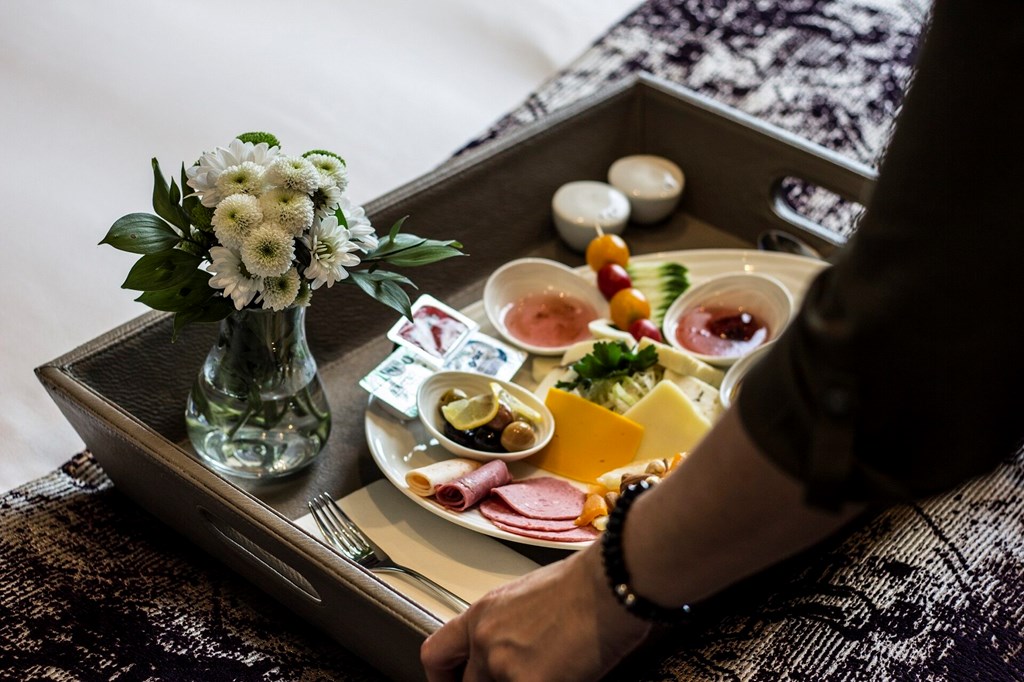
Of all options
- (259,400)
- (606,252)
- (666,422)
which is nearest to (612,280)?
(606,252)

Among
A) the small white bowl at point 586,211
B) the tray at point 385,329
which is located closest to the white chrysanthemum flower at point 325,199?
the tray at point 385,329

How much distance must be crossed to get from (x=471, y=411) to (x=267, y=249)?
12.7 inches

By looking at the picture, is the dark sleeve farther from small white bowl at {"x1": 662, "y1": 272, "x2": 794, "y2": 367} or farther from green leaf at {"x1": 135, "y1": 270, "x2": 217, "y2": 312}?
small white bowl at {"x1": 662, "y1": 272, "x2": 794, "y2": 367}

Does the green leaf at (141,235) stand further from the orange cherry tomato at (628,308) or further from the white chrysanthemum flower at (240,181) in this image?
the orange cherry tomato at (628,308)

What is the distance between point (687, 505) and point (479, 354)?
0.64 metres

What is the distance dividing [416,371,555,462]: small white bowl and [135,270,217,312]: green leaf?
10.7 inches

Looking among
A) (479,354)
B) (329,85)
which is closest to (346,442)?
(479,354)

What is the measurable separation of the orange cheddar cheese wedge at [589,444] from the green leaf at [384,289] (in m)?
0.23

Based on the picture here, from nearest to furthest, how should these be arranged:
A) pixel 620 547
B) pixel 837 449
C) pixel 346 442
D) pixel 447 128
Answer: pixel 837 449 → pixel 620 547 → pixel 346 442 → pixel 447 128

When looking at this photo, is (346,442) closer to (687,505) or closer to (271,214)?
(271,214)

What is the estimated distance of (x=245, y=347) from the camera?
973mm

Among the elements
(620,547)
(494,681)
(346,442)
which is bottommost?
(346,442)

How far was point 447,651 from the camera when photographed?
726mm

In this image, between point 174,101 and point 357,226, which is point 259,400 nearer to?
point 357,226
